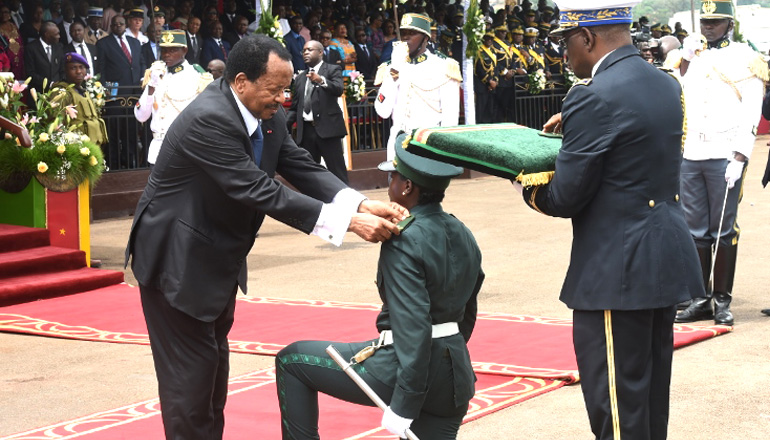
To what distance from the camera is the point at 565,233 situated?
1200 centimetres

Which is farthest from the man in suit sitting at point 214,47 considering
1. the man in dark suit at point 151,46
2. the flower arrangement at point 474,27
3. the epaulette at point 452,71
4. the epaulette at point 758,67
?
the epaulette at point 758,67

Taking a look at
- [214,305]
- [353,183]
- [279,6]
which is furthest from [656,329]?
[279,6]

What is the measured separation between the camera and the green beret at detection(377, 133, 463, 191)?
3969mm

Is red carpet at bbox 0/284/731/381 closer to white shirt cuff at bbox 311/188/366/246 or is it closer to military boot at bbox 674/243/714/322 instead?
military boot at bbox 674/243/714/322

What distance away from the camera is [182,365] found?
172 inches

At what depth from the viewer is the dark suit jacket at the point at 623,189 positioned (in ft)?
12.3

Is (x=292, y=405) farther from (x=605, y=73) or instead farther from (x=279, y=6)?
(x=279, y=6)

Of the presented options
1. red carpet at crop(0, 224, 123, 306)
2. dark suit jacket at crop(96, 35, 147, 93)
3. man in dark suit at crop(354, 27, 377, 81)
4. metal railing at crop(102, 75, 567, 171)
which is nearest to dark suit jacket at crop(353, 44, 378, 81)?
man in dark suit at crop(354, 27, 377, 81)

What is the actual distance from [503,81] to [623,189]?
52.2ft

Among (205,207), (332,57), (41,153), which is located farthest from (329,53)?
(205,207)

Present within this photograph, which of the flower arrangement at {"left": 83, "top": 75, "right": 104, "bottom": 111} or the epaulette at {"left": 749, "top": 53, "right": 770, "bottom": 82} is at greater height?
the epaulette at {"left": 749, "top": 53, "right": 770, "bottom": 82}

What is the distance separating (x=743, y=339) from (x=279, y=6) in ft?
38.5

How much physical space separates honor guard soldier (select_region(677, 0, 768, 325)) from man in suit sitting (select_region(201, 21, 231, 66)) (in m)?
9.15

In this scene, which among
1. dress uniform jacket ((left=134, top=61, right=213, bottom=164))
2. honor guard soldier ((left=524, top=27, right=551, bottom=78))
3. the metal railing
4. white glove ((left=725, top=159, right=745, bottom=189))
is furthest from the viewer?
honor guard soldier ((left=524, top=27, right=551, bottom=78))
